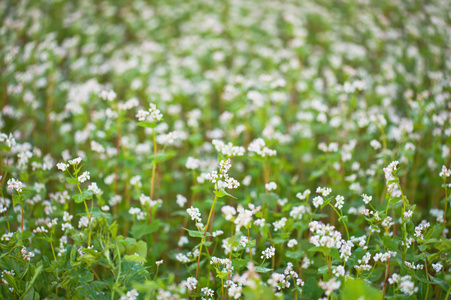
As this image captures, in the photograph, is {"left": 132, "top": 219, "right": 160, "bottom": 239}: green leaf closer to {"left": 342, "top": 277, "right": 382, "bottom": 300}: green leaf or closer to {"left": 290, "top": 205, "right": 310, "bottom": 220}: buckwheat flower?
{"left": 290, "top": 205, "right": 310, "bottom": 220}: buckwheat flower

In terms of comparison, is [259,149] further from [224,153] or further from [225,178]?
[225,178]

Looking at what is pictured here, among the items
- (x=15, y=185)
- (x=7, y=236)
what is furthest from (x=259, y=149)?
(x=7, y=236)

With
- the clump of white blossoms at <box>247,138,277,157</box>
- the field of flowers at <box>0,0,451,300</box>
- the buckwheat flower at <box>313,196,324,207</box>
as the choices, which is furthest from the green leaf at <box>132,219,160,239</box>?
the buckwheat flower at <box>313,196,324,207</box>

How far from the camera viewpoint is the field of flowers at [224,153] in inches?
68.2

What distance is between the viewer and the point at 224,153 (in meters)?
1.87

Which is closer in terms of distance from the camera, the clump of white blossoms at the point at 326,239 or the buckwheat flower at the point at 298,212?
the clump of white blossoms at the point at 326,239

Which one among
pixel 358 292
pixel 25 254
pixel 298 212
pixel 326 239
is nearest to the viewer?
pixel 358 292

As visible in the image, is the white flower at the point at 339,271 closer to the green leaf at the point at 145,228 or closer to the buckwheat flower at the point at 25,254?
the green leaf at the point at 145,228

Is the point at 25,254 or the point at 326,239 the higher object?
the point at 326,239

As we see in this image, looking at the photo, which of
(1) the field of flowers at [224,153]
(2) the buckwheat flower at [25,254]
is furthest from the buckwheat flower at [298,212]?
(2) the buckwheat flower at [25,254]

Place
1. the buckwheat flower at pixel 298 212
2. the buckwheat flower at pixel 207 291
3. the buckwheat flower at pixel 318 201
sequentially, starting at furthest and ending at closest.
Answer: the buckwheat flower at pixel 298 212 → the buckwheat flower at pixel 318 201 → the buckwheat flower at pixel 207 291

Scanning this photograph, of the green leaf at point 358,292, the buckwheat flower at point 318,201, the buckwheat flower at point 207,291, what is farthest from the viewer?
the buckwheat flower at point 318,201

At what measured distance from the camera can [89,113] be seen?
12.0 feet

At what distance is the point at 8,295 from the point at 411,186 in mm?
2840
